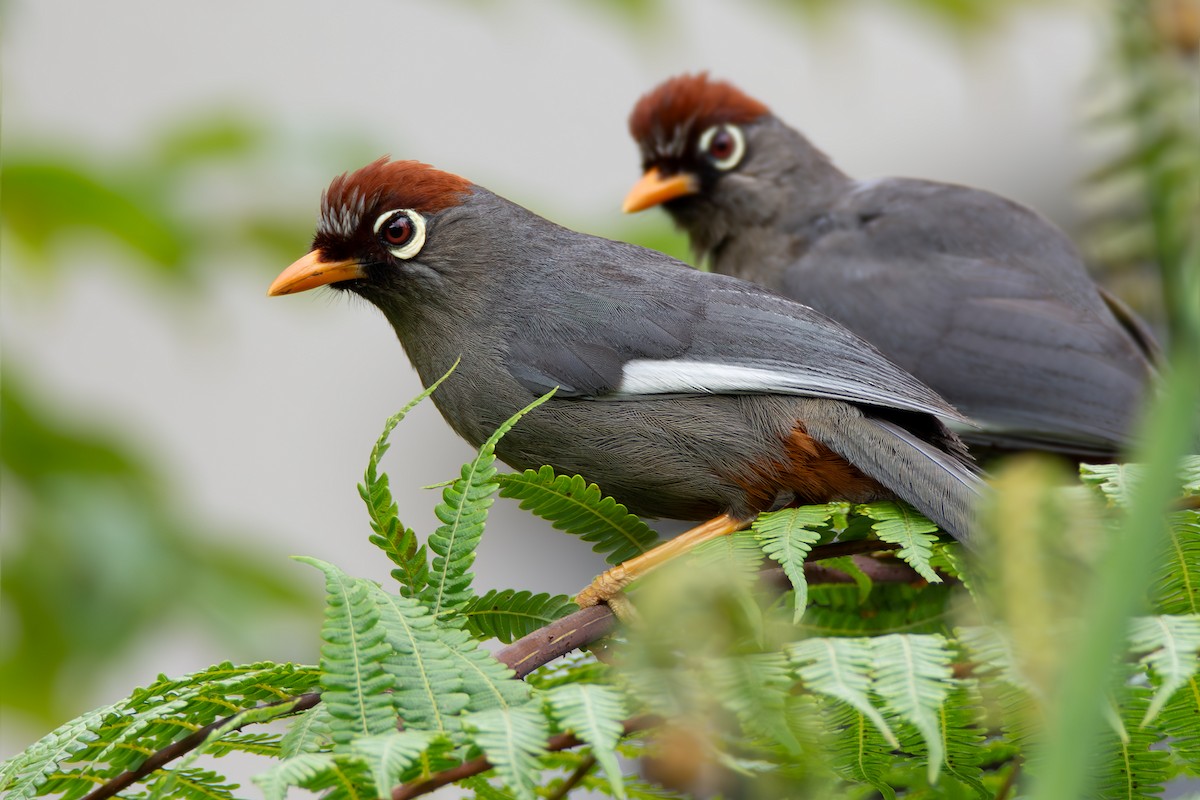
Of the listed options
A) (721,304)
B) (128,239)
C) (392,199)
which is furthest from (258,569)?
(721,304)

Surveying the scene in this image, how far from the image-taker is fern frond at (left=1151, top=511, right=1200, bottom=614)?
1794 millimetres

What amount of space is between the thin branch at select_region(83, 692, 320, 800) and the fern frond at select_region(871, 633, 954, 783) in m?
0.75

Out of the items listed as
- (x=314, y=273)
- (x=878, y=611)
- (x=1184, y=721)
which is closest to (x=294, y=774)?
(x=1184, y=721)

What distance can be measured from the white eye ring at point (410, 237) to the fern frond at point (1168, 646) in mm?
1615

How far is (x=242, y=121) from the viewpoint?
3789 mm

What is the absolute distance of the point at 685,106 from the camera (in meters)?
3.71

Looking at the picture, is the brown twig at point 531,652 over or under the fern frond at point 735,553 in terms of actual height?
under

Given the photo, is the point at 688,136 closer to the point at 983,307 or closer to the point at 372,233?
the point at 983,307

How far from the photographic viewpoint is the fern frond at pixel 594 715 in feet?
4.60

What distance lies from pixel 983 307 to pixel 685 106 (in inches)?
42.3

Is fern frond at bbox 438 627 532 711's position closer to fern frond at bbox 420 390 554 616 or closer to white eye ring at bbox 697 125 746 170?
fern frond at bbox 420 390 554 616

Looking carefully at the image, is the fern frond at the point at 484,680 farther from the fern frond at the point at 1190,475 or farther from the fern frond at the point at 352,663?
the fern frond at the point at 1190,475

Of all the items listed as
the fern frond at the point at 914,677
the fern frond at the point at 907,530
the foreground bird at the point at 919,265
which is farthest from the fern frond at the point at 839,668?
the foreground bird at the point at 919,265

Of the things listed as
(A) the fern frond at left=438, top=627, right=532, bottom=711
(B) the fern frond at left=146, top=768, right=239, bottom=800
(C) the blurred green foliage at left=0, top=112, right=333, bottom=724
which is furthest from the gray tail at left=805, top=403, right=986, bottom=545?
(C) the blurred green foliage at left=0, top=112, right=333, bottom=724
